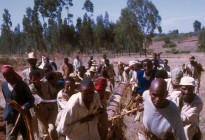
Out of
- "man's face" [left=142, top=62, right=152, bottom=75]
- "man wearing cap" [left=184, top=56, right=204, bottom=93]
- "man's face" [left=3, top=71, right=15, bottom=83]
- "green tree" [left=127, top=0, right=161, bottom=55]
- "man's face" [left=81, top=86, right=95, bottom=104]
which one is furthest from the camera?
"green tree" [left=127, top=0, right=161, bottom=55]

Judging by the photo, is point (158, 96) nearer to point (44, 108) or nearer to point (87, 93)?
point (87, 93)

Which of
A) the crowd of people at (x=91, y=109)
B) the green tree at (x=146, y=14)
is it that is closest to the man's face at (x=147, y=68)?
the crowd of people at (x=91, y=109)

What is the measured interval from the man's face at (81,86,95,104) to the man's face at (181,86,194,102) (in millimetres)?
1055

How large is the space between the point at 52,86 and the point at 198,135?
2.48 meters

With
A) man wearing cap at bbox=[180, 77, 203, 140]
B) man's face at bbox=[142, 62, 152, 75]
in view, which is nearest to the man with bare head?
man wearing cap at bbox=[180, 77, 203, 140]

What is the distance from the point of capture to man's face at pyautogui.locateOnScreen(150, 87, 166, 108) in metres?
3.37

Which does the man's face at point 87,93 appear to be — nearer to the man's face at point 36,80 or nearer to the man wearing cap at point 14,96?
the man wearing cap at point 14,96

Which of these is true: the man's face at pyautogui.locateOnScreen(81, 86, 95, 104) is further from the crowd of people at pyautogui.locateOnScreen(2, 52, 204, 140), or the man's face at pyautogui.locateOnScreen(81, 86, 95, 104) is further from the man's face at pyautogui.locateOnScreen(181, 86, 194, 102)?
the man's face at pyautogui.locateOnScreen(181, 86, 194, 102)

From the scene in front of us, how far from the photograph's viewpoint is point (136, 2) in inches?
2023

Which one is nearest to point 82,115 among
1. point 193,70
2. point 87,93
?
point 87,93

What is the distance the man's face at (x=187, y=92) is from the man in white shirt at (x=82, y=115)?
3.15 ft

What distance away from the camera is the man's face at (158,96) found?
132 inches

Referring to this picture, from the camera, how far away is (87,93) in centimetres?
378

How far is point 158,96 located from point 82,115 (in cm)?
90
